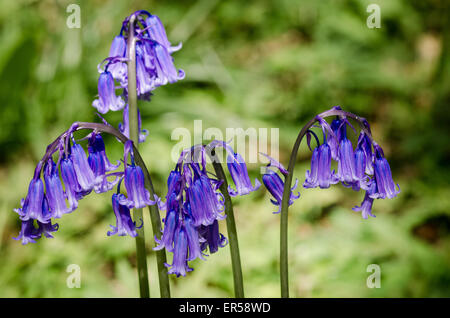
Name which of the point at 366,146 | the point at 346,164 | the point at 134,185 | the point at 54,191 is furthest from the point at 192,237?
the point at 366,146

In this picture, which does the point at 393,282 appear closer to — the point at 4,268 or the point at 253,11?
the point at 4,268

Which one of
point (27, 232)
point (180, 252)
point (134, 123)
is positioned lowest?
point (180, 252)

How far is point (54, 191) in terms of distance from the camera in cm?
192

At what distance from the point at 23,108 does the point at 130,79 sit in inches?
134

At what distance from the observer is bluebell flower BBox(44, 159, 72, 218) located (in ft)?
6.25

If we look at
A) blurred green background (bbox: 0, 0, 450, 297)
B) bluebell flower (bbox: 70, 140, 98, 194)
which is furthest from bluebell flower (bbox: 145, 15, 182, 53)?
blurred green background (bbox: 0, 0, 450, 297)

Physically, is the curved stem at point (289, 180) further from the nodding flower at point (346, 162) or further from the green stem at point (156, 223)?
the green stem at point (156, 223)

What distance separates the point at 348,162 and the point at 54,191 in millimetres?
1206

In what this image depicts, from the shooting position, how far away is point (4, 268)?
397 centimetres

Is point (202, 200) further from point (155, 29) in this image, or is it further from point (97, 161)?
point (155, 29)

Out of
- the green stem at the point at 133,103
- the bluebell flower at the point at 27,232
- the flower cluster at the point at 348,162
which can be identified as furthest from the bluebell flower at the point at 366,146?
the bluebell flower at the point at 27,232

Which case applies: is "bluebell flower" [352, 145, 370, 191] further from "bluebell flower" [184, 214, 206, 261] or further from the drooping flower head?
"bluebell flower" [184, 214, 206, 261]
